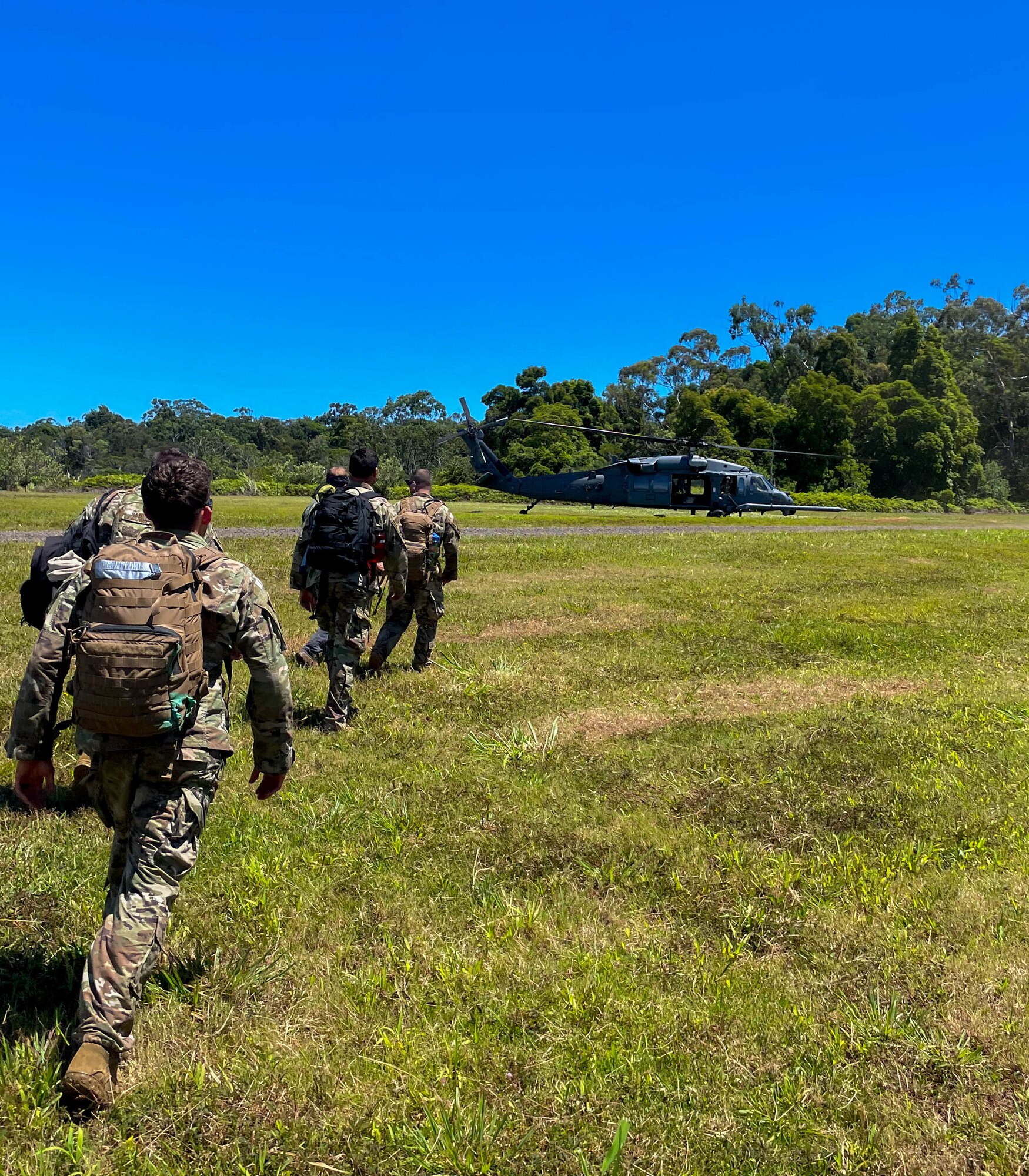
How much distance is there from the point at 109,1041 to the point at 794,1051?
2216mm

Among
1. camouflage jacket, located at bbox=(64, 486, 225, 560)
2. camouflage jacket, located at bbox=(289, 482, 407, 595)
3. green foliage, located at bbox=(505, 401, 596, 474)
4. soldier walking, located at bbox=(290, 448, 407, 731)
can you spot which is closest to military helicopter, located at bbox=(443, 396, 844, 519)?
camouflage jacket, located at bbox=(289, 482, 407, 595)

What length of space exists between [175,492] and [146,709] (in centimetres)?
79

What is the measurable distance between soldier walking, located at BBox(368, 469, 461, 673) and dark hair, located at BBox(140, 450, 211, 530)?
4425 mm

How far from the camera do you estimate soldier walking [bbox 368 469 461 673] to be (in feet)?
24.9

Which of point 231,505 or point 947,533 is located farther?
point 231,505

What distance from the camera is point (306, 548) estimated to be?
627 centimetres

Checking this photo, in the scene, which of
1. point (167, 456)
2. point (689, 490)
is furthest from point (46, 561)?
point (689, 490)

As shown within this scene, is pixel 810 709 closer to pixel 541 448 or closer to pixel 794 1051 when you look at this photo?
pixel 794 1051

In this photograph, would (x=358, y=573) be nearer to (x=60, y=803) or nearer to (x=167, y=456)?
(x=60, y=803)

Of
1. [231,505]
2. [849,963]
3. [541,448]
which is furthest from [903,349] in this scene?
[849,963]

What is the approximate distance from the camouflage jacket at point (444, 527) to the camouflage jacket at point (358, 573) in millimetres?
1006

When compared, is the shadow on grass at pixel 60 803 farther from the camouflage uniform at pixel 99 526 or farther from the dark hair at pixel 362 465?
the dark hair at pixel 362 465

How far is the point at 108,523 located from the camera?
402 cm

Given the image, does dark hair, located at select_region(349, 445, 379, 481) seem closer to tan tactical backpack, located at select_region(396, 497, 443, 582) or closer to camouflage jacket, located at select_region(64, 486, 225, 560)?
tan tactical backpack, located at select_region(396, 497, 443, 582)
